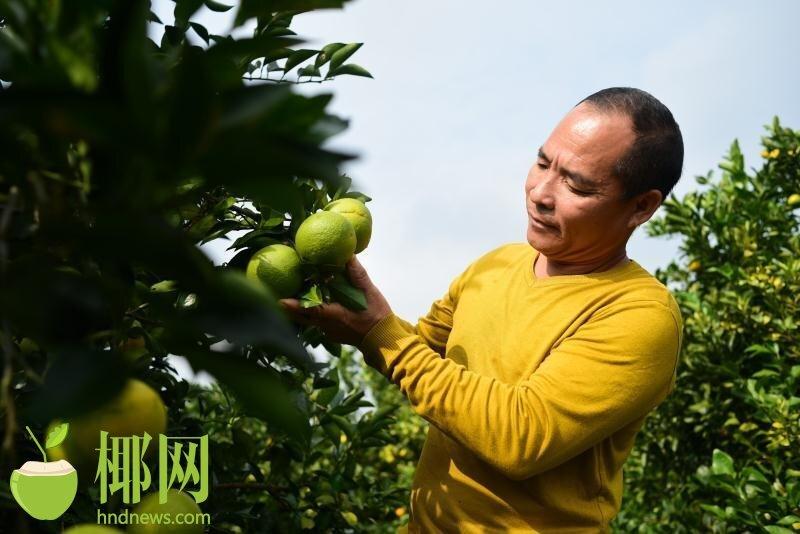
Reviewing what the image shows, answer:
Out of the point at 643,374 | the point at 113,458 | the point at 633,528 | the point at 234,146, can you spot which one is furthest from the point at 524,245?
the point at 633,528

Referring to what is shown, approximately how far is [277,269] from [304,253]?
5 centimetres

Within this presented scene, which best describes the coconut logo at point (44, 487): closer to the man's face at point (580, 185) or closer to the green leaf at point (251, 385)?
the green leaf at point (251, 385)

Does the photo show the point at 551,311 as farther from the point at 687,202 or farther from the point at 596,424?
the point at 687,202

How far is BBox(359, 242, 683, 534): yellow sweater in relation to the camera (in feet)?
5.59

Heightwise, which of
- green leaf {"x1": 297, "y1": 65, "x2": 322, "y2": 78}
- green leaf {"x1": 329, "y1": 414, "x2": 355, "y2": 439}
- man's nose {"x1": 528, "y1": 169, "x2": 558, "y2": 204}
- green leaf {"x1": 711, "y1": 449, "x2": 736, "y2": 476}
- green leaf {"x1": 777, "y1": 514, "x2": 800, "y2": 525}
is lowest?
green leaf {"x1": 777, "y1": 514, "x2": 800, "y2": 525}

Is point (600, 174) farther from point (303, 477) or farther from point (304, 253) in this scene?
point (303, 477)

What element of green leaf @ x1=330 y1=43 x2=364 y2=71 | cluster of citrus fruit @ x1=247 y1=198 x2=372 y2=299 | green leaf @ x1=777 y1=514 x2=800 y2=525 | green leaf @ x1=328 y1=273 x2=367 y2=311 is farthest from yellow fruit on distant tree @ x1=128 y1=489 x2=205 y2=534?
green leaf @ x1=777 y1=514 x2=800 y2=525

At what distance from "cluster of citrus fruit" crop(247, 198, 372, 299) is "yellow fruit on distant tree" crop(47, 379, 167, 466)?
41 centimetres

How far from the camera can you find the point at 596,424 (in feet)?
5.67

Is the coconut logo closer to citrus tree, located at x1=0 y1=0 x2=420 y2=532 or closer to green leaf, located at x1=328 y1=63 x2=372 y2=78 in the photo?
citrus tree, located at x1=0 y1=0 x2=420 y2=532

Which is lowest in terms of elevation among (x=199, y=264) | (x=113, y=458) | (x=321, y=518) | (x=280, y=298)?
(x=321, y=518)

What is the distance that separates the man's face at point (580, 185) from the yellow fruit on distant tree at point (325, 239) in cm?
58

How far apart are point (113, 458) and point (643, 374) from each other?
1049 mm

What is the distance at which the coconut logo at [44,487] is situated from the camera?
120cm
